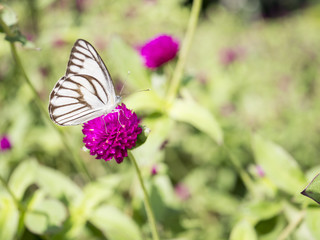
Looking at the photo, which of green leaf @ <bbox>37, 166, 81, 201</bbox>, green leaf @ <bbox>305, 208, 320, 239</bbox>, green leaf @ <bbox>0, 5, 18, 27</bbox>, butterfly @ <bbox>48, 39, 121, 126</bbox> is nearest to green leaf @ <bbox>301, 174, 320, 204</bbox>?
green leaf @ <bbox>305, 208, 320, 239</bbox>

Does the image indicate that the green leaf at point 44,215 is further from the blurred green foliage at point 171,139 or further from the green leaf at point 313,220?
the green leaf at point 313,220

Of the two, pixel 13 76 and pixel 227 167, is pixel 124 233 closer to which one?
pixel 227 167

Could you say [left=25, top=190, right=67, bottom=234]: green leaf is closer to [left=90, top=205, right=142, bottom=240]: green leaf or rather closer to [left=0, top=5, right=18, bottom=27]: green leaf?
[left=90, top=205, right=142, bottom=240]: green leaf

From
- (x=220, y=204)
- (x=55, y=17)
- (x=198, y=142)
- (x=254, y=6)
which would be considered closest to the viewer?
(x=220, y=204)

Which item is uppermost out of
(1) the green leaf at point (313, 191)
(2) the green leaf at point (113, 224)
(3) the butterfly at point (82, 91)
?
(3) the butterfly at point (82, 91)

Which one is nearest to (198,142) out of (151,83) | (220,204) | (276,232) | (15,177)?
(220,204)

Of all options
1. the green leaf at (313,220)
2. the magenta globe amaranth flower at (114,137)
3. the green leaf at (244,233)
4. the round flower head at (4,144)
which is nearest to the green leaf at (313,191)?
the green leaf at (313,220)

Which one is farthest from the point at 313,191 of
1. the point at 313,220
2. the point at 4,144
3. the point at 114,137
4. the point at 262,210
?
the point at 4,144
